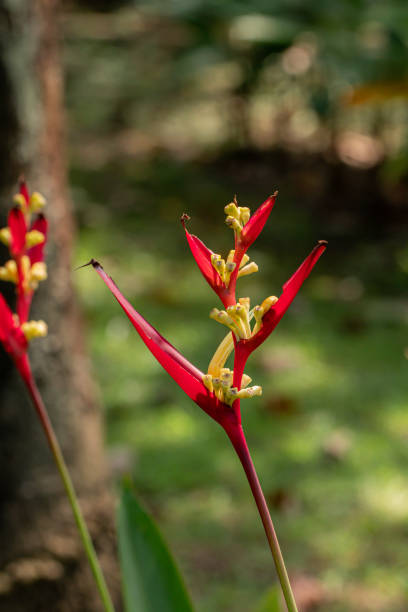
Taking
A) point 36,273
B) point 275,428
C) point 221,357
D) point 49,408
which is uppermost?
point 275,428

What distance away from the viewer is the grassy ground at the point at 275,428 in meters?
1.81

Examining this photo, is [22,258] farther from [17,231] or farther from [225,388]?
[225,388]

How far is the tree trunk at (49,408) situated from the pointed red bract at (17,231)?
24.8 inches

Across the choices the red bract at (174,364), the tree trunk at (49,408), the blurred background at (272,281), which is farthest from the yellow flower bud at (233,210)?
the blurred background at (272,281)

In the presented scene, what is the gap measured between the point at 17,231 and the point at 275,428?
68.6 inches

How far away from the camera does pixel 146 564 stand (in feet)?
2.97

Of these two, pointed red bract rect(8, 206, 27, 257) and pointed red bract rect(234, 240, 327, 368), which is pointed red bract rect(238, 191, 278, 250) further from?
pointed red bract rect(8, 206, 27, 257)

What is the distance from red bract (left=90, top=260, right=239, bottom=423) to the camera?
54cm

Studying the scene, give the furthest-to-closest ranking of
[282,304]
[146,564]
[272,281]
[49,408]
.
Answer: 1. [272,281]
2. [49,408]
3. [146,564]
4. [282,304]

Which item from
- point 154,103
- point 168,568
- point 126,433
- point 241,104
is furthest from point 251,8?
point 168,568

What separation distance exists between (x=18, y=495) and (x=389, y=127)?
381 cm

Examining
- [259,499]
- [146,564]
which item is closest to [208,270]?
[259,499]

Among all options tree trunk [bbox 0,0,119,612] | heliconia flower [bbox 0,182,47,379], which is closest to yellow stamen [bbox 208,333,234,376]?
heliconia flower [bbox 0,182,47,379]

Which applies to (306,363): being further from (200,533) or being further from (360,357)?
(200,533)
